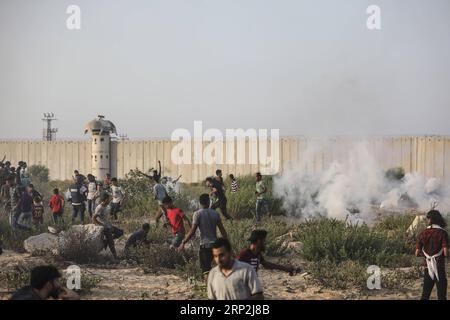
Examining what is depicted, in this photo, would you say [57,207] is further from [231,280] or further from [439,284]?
[231,280]

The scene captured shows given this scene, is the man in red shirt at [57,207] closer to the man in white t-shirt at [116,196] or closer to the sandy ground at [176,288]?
the man in white t-shirt at [116,196]

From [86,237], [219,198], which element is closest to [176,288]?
[86,237]

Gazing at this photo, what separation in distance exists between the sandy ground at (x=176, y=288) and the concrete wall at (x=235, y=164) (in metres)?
16.7

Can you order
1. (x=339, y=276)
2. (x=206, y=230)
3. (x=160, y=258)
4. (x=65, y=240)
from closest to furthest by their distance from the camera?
(x=206, y=230)
(x=339, y=276)
(x=160, y=258)
(x=65, y=240)

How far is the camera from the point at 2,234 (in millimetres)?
14797

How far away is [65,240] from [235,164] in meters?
19.0

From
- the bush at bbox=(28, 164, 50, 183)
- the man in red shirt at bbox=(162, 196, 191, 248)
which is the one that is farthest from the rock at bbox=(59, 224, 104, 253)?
the bush at bbox=(28, 164, 50, 183)

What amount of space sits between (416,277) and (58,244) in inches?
249

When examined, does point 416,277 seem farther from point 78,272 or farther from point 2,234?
point 2,234

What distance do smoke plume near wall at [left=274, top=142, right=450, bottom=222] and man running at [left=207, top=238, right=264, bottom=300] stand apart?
12.6 metres

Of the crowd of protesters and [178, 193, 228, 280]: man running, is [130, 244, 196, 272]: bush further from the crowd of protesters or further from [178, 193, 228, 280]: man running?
[178, 193, 228, 280]: man running

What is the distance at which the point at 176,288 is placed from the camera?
34.9 ft

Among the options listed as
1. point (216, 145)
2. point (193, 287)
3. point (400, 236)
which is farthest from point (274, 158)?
point (193, 287)
